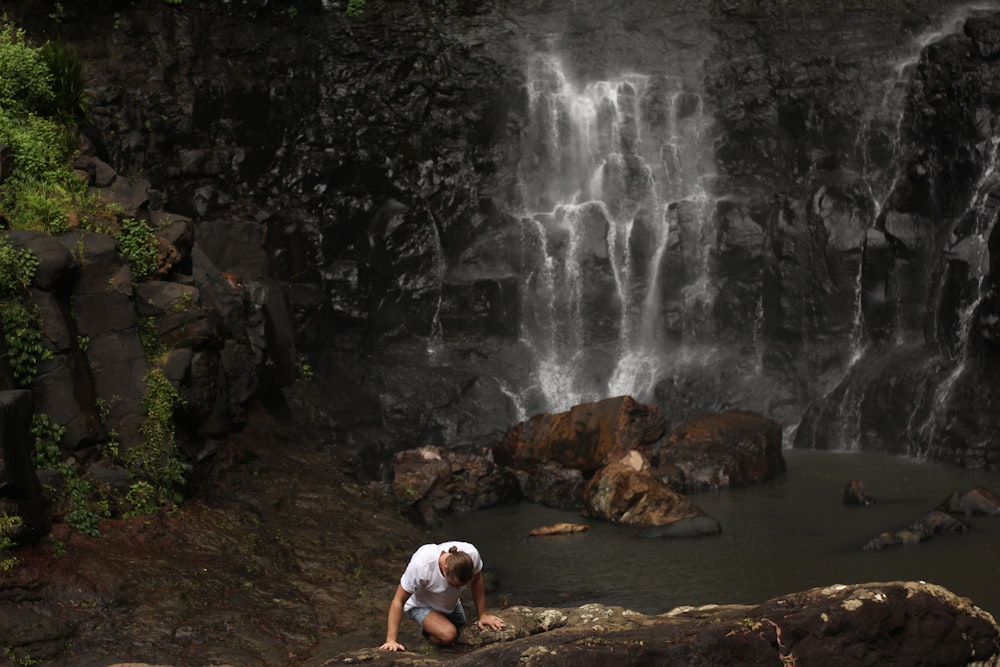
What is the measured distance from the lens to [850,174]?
28.3 metres

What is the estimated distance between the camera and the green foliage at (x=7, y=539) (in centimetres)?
1146

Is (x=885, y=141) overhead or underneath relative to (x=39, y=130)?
overhead

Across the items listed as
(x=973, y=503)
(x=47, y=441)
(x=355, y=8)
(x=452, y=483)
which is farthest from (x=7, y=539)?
(x=355, y=8)

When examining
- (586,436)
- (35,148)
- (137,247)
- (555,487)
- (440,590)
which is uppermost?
(35,148)

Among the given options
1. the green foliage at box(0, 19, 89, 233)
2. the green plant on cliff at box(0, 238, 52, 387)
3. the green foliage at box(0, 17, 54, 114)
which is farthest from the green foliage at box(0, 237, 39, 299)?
the green foliage at box(0, 17, 54, 114)

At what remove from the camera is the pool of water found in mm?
14727

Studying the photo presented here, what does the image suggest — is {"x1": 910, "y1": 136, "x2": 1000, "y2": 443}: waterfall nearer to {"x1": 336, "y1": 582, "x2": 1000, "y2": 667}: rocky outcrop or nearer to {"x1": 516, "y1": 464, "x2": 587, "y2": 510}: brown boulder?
{"x1": 516, "y1": 464, "x2": 587, "y2": 510}: brown boulder

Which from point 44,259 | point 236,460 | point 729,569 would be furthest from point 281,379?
point 729,569

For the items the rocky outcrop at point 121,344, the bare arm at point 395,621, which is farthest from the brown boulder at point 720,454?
the bare arm at point 395,621

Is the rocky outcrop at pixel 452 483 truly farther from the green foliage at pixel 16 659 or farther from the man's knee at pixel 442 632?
the man's knee at pixel 442 632

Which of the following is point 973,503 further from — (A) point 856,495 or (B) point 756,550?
(B) point 756,550

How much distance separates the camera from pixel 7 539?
11.5 metres

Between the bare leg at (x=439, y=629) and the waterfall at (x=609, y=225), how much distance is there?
19473 millimetres

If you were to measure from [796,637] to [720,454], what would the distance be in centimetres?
1497
